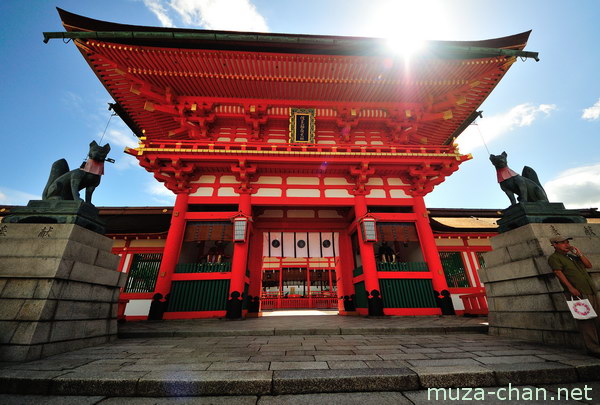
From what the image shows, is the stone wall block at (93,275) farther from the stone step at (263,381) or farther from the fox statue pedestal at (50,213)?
the stone step at (263,381)

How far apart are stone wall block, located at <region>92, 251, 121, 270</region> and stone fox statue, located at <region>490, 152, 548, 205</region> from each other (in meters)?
7.62

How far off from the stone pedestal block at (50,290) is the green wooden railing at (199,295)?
2.84 meters

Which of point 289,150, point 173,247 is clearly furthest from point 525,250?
point 173,247

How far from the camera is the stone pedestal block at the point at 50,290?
9.54ft

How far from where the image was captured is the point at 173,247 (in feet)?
23.6

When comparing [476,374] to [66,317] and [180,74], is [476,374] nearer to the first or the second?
[66,317]

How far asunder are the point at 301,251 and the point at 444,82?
818cm

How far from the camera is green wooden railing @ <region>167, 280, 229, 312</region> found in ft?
22.4

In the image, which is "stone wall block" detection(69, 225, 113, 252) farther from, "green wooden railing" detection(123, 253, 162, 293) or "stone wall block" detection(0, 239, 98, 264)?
"green wooden railing" detection(123, 253, 162, 293)

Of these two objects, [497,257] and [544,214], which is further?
[497,257]

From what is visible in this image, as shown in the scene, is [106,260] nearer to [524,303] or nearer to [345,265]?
[524,303]

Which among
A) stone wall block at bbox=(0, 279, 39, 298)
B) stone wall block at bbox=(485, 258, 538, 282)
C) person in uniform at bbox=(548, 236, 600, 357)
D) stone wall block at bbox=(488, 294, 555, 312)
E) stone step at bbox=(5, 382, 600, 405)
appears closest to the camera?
stone step at bbox=(5, 382, 600, 405)

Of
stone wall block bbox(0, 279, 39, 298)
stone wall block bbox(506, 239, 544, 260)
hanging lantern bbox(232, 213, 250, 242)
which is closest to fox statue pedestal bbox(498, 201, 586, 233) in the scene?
stone wall block bbox(506, 239, 544, 260)

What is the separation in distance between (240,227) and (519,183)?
6.97m
